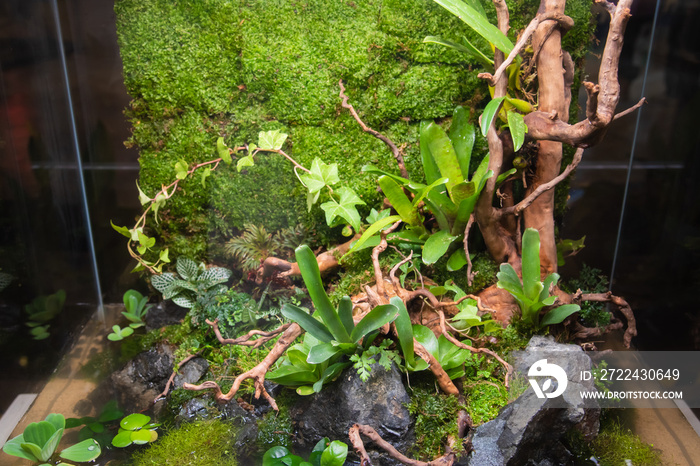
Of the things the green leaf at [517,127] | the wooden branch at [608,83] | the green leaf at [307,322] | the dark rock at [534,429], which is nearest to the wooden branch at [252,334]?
the green leaf at [307,322]

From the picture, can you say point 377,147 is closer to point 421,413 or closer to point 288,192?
point 288,192

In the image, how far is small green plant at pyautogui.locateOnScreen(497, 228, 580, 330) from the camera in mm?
2219

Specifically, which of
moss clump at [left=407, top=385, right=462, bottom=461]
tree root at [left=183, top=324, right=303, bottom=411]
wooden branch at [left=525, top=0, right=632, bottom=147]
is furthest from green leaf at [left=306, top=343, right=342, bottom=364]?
wooden branch at [left=525, top=0, right=632, bottom=147]

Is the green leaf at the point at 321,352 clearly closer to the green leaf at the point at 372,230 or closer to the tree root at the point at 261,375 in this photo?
the tree root at the point at 261,375

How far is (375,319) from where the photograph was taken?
1.99 meters

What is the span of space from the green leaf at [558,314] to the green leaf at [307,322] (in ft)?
3.53

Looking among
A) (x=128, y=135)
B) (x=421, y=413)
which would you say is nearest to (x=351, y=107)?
(x=128, y=135)

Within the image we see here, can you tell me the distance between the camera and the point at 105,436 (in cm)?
223

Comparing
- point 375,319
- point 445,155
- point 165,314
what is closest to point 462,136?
point 445,155

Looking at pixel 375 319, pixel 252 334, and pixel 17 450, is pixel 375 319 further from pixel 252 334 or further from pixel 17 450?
pixel 17 450

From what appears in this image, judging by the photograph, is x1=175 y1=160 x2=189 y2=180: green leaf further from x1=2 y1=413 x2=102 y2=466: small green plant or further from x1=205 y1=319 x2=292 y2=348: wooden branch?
x1=2 y1=413 x2=102 y2=466: small green plant

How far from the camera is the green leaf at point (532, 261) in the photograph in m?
2.22

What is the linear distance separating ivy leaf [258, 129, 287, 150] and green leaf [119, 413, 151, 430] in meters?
1.52

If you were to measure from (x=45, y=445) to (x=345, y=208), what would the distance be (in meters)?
1.73
